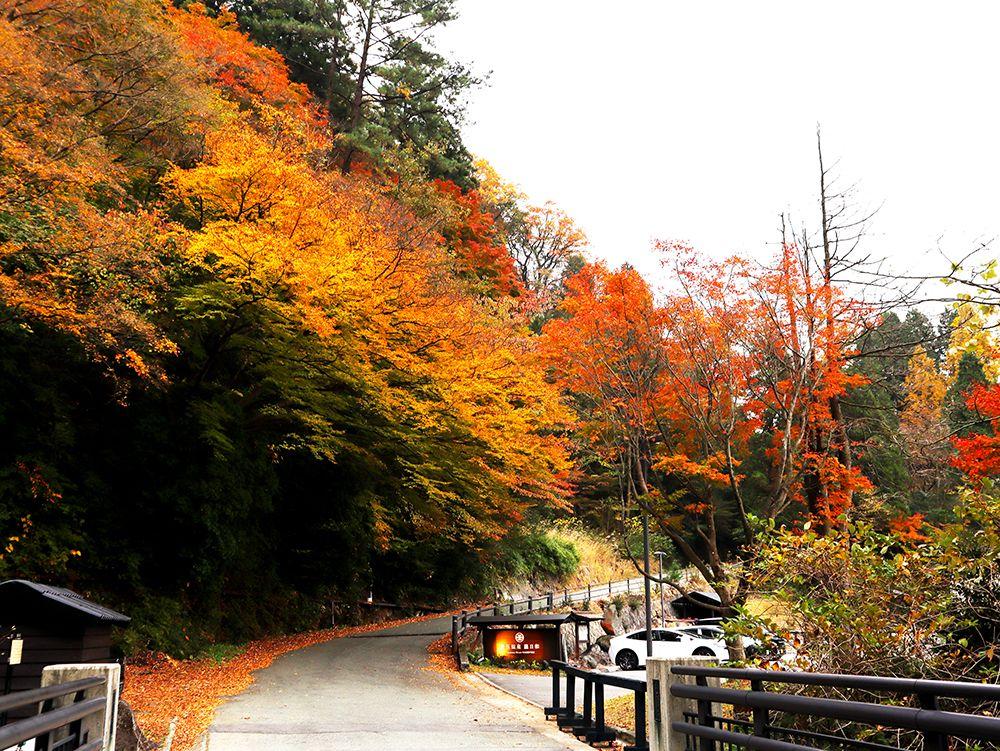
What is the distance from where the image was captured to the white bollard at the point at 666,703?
20.3 feet


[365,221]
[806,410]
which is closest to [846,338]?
[806,410]

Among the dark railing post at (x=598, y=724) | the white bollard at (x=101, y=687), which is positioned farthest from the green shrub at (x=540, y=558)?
the white bollard at (x=101, y=687)

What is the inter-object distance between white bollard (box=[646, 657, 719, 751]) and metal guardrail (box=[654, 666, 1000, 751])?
0.22 feet

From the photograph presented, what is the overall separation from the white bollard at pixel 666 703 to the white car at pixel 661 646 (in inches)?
678

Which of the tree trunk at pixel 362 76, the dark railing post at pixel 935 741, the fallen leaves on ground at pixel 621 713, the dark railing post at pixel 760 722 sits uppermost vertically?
the tree trunk at pixel 362 76

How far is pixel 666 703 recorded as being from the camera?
6340mm

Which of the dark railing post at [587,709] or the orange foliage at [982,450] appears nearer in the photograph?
the dark railing post at [587,709]

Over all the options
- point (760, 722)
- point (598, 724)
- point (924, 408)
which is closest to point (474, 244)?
point (924, 408)

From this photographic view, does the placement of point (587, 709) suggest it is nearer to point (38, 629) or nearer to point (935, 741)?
point (38, 629)

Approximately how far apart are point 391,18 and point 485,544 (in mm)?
22520

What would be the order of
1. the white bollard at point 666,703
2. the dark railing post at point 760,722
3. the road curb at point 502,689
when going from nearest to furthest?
1. the dark railing post at point 760,722
2. the white bollard at point 666,703
3. the road curb at point 502,689

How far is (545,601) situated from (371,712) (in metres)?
21.5

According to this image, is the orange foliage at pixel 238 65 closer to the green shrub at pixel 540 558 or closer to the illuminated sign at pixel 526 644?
the illuminated sign at pixel 526 644

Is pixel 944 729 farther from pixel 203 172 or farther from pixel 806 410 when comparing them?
pixel 203 172
